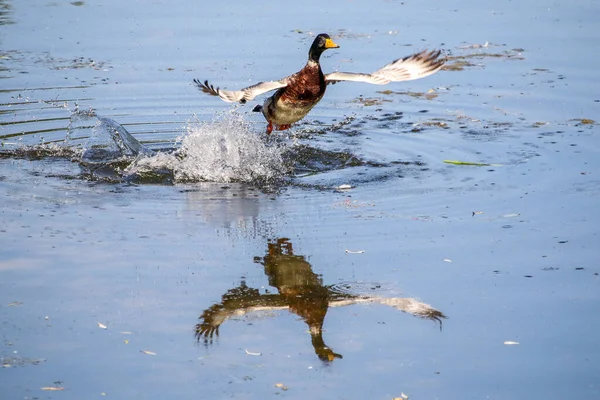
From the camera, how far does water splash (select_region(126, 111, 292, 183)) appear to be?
884 centimetres

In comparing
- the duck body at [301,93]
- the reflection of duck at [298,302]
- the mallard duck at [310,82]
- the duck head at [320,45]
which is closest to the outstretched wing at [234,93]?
the mallard duck at [310,82]

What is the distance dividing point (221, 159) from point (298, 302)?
325cm

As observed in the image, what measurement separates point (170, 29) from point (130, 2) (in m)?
2.11

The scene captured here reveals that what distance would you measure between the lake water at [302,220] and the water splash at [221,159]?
26 millimetres

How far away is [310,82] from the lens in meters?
9.95

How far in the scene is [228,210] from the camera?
7.86 m

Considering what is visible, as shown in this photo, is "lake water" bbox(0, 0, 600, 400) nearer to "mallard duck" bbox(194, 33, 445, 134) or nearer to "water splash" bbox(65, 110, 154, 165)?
"water splash" bbox(65, 110, 154, 165)

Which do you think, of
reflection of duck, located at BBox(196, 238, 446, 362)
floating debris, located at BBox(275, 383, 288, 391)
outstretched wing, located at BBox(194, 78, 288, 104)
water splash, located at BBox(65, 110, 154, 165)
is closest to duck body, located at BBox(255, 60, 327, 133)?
outstretched wing, located at BBox(194, 78, 288, 104)

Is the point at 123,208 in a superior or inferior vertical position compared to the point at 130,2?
inferior

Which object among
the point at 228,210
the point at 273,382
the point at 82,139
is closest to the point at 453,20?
the point at 82,139

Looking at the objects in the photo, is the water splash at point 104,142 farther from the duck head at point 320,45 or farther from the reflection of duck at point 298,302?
the reflection of duck at point 298,302

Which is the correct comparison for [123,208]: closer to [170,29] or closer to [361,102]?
[361,102]

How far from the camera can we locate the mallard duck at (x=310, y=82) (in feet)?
30.2

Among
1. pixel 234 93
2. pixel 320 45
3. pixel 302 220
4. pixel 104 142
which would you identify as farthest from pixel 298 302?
pixel 104 142
